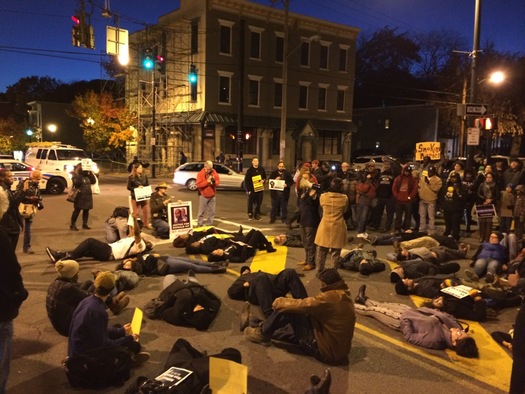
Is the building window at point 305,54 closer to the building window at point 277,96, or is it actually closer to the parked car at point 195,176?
the building window at point 277,96

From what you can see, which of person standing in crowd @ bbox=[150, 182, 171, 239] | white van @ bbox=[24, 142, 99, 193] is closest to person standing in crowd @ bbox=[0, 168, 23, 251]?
person standing in crowd @ bbox=[150, 182, 171, 239]

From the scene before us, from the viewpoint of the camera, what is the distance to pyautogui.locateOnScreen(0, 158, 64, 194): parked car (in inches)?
745

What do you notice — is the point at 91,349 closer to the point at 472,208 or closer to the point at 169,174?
the point at 472,208

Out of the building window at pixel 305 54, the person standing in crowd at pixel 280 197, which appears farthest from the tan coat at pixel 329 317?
the building window at pixel 305 54

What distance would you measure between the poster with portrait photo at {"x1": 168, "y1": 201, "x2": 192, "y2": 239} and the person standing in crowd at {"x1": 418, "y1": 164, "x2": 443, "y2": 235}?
20.8 ft

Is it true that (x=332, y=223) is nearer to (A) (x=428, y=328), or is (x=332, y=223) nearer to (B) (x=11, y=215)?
(A) (x=428, y=328)

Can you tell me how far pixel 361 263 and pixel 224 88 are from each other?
27.6 m

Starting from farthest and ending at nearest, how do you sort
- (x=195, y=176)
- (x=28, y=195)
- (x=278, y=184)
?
(x=195, y=176) < (x=278, y=184) < (x=28, y=195)

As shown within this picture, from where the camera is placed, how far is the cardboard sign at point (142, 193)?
40.7 feet

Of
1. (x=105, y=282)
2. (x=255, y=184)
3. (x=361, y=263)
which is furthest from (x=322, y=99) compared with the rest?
(x=105, y=282)

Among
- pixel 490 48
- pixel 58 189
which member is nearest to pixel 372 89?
pixel 490 48

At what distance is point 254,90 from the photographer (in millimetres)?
36125

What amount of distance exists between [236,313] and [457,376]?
3073 millimetres

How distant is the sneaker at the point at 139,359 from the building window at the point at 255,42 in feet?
108
